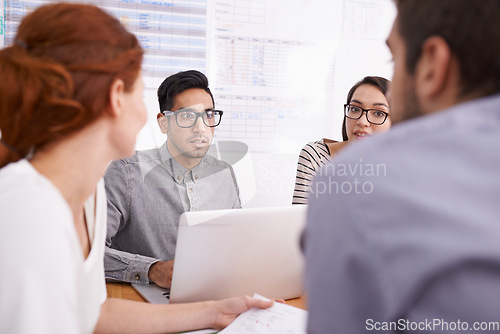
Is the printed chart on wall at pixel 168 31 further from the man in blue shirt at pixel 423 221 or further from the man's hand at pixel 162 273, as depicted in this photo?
the man in blue shirt at pixel 423 221

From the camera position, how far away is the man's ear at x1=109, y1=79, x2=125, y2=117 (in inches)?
34.9

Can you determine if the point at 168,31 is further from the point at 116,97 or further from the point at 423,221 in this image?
the point at 423,221

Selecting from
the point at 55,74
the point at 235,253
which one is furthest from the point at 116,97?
the point at 235,253

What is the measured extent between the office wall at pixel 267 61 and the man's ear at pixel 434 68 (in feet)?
7.98

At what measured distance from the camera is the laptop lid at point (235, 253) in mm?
1160

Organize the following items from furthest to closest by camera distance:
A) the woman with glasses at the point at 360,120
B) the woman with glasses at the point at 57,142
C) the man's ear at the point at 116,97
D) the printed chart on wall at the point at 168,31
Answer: the printed chart on wall at the point at 168,31 < the woman with glasses at the point at 360,120 < the man's ear at the point at 116,97 < the woman with glasses at the point at 57,142

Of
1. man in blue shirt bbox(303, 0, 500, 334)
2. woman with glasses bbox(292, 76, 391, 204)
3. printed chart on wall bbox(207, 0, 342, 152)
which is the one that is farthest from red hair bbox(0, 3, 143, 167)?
printed chart on wall bbox(207, 0, 342, 152)

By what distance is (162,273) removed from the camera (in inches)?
56.3

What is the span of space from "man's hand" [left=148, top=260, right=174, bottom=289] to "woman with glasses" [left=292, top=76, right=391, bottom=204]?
1.10 metres

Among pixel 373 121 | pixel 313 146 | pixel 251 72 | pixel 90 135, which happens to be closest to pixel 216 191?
pixel 313 146

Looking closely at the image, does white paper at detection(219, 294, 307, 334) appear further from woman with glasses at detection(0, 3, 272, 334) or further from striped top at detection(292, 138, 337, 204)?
striped top at detection(292, 138, 337, 204)

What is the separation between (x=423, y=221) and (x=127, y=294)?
117cm

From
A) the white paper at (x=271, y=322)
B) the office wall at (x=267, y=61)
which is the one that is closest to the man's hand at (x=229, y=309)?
the white paper at (x=271, y=322)

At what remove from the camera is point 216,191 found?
2287 millimetres
